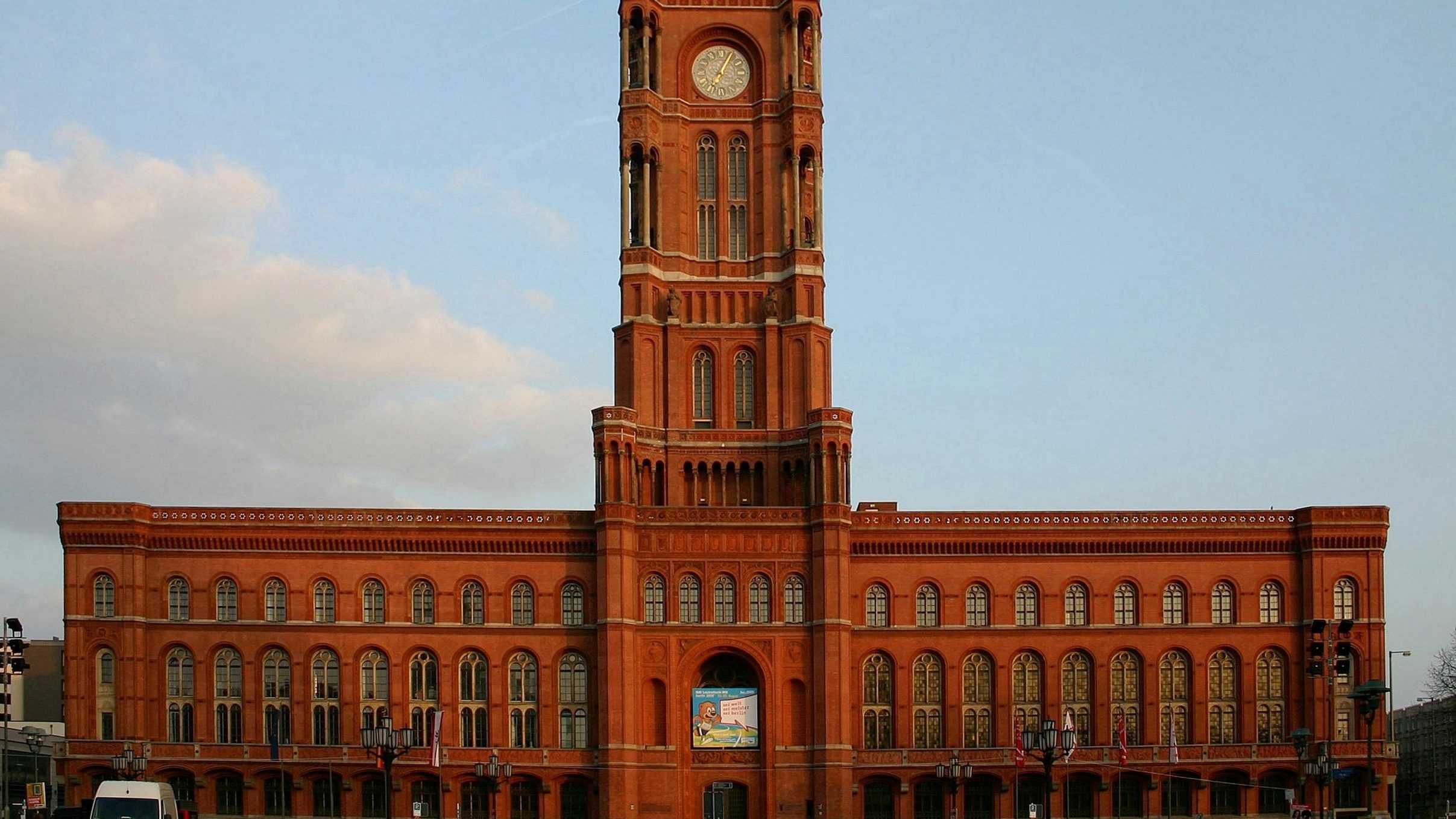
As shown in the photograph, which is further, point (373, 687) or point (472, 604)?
point (472, 604)

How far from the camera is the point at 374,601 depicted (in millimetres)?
97500

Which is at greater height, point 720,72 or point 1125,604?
point 720,72

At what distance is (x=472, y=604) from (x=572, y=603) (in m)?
5.12

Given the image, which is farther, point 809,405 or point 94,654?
point 809,405

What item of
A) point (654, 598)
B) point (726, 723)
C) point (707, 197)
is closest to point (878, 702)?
point (726, 723)

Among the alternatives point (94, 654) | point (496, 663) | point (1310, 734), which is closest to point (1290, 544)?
point (1310, 734)

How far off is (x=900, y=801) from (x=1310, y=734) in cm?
2105

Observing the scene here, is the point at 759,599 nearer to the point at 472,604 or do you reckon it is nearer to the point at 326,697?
the point at 472,604

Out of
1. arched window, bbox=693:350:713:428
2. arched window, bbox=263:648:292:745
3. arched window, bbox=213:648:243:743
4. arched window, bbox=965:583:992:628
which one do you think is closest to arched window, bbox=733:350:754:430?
arched window, bbox=693:350:713:428

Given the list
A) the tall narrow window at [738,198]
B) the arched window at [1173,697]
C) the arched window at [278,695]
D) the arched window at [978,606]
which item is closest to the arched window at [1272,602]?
the arched window at [1173,697]

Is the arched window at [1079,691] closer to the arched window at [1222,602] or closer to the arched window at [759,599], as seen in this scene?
the arched window at [1222,602]

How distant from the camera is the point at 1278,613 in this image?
9906 cm

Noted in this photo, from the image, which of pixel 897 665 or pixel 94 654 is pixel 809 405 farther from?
pixel 94 654

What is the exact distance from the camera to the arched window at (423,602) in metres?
97.4
